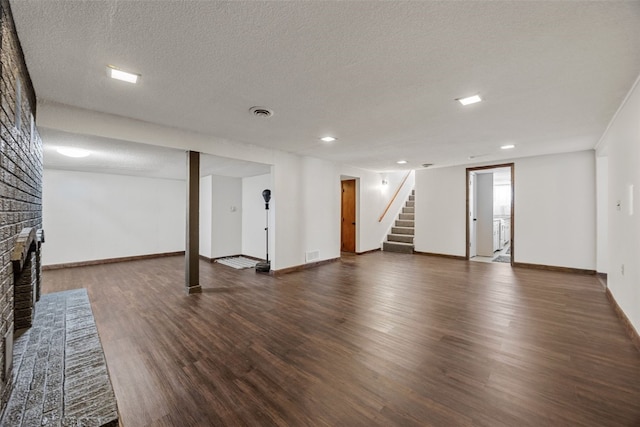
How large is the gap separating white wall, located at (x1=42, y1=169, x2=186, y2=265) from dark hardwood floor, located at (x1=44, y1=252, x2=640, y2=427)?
2238 millimetres

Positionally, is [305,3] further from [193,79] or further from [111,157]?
[111,157]

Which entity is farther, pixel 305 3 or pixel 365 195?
pixel 365 195

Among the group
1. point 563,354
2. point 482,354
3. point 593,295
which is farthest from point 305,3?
point 593,295

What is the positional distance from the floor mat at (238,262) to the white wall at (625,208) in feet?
18.9

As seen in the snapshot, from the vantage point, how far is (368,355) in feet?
7.51

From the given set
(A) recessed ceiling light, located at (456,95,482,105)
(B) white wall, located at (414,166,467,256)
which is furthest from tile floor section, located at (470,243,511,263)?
(A) recessed ceiling light, located at (456,95,482,105)

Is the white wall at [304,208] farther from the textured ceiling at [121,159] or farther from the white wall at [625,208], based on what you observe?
the white wall at [625,208]

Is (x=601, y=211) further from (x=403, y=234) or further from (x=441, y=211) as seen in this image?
(x=403, y=234)

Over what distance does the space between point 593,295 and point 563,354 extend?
2.41 m

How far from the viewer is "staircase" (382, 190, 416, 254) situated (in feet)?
25.8

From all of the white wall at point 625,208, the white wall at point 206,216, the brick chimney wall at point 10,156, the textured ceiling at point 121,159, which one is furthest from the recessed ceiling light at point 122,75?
the white wall at point 206,216

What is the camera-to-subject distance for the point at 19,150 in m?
2.03

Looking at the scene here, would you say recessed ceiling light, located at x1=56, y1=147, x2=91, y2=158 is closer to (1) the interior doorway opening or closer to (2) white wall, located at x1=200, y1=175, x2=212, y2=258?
(2) white wall, located at x1=200, y1=175, x2=212, y2=258

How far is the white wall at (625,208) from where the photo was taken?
8.08ft
